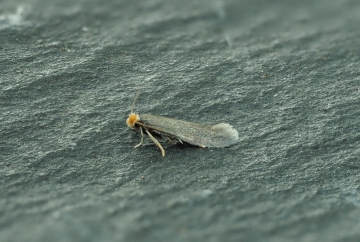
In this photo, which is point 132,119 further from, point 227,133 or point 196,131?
point 227,133

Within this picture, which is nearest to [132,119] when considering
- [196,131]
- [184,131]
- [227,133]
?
[184,131]

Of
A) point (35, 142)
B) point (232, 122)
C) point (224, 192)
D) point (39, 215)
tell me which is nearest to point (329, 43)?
point (232, 122)

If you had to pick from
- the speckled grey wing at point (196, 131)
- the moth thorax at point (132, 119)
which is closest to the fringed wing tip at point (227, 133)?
the speckled grey wing at point (196, 131)

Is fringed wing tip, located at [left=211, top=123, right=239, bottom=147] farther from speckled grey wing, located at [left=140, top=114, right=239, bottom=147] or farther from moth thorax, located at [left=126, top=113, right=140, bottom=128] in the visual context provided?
moth thorax, located at [left=126, top=113, right=140, bottom=128]

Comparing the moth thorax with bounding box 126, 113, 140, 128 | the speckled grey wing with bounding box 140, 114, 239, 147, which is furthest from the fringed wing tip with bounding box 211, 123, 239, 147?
the moth thorax with bounding box 126, 113, 140, 128

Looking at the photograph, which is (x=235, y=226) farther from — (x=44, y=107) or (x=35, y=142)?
(x=44, y=107)

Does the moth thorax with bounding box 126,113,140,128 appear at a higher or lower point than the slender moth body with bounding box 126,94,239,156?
higher
